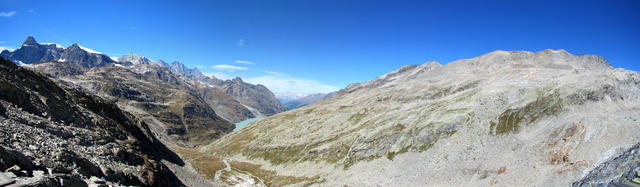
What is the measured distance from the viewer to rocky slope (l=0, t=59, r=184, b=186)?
2312cm

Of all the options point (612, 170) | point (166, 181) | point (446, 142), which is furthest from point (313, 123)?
point (612, 170)

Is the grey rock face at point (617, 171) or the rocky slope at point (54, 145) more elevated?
the rocky slope at point (54, 145)

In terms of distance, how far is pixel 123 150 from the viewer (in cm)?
5112

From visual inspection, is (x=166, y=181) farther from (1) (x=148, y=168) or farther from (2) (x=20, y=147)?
(2) (x=20, y=147)

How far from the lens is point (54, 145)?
1373 inches

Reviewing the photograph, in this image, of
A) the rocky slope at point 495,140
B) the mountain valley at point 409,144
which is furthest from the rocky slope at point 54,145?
the rocky slope at point 495,140

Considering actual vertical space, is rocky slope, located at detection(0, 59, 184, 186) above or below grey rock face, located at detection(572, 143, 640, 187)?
above

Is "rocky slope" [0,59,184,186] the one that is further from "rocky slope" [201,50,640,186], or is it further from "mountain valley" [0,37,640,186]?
"rocky slope" [201,50,640,186]

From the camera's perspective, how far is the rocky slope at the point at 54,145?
23.1m

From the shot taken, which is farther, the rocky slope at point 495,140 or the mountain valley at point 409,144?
the rocky slope at point 495,140

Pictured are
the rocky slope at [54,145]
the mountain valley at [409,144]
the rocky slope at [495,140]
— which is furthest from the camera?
the rocky slope at [495,140]

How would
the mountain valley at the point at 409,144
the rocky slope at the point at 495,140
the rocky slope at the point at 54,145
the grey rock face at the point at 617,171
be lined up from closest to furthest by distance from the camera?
the rocky slope at the point at 54,145 → the mountain valley at the point at 409,144 → the grey rock face at the point at 617,171 → the rocky slope at the point at 495,140

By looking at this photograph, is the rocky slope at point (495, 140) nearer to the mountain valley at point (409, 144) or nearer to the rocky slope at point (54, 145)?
the mountain valley at point (409, 144)

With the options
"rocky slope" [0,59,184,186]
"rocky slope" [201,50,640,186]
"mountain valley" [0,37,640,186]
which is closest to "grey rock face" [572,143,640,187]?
"mountain valley" [0,37,640,186]
